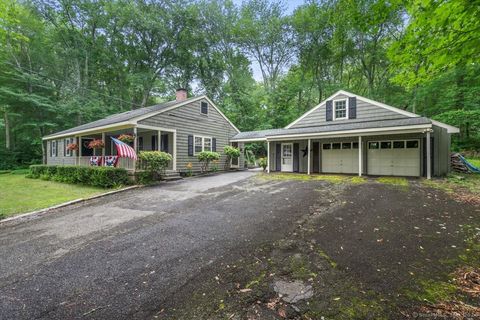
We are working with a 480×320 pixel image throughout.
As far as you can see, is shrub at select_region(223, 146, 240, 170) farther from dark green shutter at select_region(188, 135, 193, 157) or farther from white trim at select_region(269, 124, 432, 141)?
white trim at select_region(269, 124, 432, 141)

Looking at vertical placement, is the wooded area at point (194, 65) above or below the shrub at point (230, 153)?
above

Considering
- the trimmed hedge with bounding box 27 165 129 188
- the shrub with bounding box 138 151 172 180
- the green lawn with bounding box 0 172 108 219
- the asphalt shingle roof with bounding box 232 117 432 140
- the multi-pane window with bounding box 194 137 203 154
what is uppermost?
the asphalt shingle roof with bounding box 232 117 432 140

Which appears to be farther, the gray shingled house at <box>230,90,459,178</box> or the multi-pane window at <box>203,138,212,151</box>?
the multi-pane window at <box>203,138,212,151</box>

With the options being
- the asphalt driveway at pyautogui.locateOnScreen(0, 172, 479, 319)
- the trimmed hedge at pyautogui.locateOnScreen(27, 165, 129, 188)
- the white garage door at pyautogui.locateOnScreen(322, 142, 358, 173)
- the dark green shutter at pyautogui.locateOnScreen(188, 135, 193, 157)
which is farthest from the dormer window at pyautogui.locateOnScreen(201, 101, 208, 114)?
the asphalt driveway at pyautogui.locateOnScreen(0, 172, 479, 319)

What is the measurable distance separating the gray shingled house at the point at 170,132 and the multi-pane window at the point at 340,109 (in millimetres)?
7884

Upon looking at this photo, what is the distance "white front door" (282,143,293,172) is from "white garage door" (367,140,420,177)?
471 centimetres

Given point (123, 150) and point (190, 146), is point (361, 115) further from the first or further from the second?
point (123, 150)

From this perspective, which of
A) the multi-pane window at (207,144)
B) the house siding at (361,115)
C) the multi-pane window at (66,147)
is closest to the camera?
the house siding at (361,115)

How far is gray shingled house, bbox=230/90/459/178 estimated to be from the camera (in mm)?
11289

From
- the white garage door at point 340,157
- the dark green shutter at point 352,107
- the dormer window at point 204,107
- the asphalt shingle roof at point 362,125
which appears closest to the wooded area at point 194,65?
the dark green shutter at point 352,107

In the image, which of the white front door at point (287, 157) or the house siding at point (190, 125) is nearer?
the house siding at point (190, 125)

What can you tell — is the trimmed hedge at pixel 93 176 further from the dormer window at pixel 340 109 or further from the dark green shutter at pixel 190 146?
the dormer window at pixel 340 109

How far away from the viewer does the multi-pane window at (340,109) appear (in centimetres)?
1425

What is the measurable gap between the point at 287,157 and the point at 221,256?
507 inches
